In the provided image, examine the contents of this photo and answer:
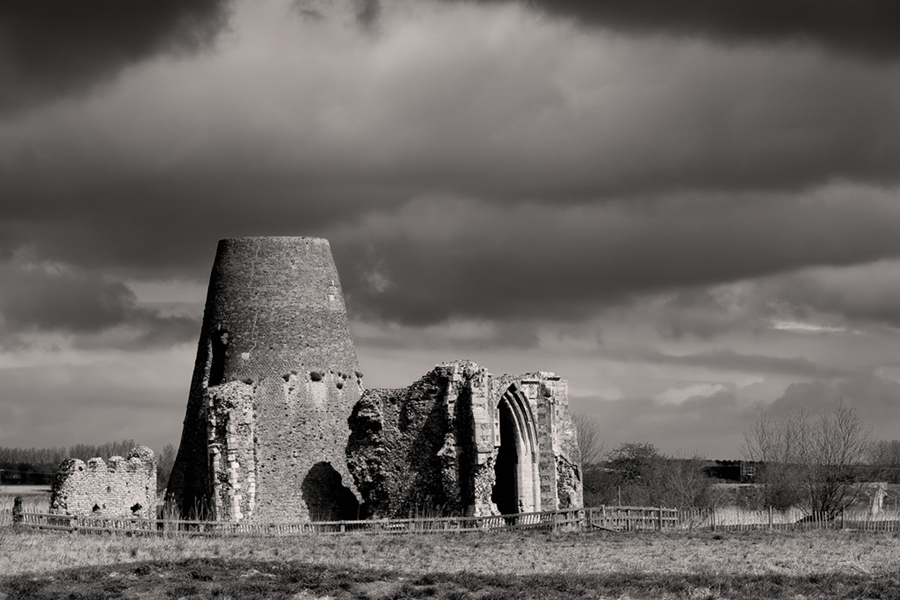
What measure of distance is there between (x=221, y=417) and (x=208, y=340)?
152 inches

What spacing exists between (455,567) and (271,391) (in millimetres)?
12341

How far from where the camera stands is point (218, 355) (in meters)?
36.6

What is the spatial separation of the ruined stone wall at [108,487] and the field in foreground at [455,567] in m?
3.32

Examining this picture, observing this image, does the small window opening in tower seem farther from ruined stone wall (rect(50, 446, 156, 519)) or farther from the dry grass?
the dry grass

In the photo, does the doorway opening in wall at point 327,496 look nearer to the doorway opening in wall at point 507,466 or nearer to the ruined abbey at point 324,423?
the ruined abbey at point 324,423

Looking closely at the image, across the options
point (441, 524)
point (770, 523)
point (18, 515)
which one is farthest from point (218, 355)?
point (770, 523)

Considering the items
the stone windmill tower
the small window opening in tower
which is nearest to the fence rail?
the stone windmill tower

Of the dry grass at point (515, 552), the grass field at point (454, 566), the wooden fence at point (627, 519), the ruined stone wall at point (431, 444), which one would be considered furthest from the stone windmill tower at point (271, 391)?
the wooden fence at point (627, 519)

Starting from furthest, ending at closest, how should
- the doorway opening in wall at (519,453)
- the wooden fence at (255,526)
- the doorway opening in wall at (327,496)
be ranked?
the doorway opening in wall at (519,453) < the doorway opening in wall at (327,496) < the wooden fence at (255,526)

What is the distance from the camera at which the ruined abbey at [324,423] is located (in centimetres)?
3350

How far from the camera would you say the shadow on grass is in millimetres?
20156

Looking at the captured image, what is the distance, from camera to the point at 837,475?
48.2m

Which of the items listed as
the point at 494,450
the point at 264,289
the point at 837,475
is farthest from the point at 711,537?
the point at 837,475

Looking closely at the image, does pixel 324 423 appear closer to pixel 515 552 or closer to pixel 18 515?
pixel 18 515
